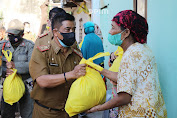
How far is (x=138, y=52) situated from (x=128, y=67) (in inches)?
6.3

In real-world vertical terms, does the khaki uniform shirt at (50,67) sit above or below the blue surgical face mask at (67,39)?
below

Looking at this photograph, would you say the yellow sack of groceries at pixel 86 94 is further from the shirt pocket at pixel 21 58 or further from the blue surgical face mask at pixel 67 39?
the shirt pocket at pixel 21 58

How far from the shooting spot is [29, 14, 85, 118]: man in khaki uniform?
7.86 feet

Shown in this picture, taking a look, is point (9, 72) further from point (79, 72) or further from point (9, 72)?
point (79, 72)

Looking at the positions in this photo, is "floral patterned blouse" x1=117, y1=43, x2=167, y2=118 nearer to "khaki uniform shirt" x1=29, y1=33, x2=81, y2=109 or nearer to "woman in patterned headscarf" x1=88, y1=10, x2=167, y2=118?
"woman in patterned headscarf" x1=88, y1=10, x2=167, y2=118

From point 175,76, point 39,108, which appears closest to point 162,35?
point 175,76

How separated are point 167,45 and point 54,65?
1366 mm

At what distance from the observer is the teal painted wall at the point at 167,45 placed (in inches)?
104

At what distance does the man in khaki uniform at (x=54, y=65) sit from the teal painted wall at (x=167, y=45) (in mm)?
1140

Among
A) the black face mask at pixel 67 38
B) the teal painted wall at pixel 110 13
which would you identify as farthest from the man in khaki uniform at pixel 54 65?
the teal painted wall at pixel 110 13

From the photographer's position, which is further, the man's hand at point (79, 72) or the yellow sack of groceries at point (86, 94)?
the man's hand at point (79, 72)

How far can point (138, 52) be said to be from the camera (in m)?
1.94

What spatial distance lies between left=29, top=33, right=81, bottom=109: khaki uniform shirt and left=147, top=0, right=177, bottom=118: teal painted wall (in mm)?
1157

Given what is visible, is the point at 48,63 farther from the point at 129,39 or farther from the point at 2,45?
the point at 2,45
